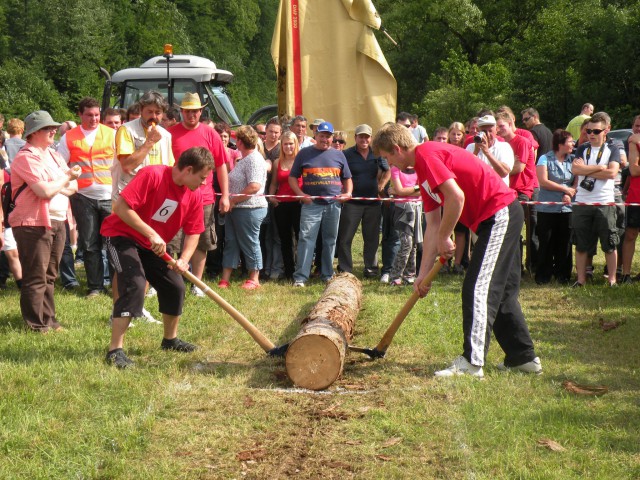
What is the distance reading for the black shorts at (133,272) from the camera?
727cm

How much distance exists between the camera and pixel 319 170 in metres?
11.8

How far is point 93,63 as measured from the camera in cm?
4644

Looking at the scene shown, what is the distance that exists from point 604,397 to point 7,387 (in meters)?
4.31

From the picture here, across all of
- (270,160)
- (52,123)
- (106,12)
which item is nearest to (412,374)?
(52,123)

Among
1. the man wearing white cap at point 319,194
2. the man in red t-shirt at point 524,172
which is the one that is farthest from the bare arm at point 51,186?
the man in red t-shirt at point 524,172

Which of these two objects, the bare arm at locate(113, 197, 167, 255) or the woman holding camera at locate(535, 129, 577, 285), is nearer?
the bare arm at locate(113, 197, 167, 255)

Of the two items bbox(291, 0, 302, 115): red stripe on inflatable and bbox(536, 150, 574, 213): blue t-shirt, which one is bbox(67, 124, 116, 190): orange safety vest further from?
bbox(536, 150, 574, 213): blue t-shirt

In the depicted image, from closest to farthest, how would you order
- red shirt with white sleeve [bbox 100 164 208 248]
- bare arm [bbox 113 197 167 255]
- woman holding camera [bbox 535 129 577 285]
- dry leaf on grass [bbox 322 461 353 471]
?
dry leaf on grass [bbox 322 461 353 471] < bare arm [bbox 113 197 167 255] < red shirt with white sleeve [bbox 100 164 208 248] < woman holding camera [bbox 535 129 577 285]

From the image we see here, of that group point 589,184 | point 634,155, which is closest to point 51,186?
point 589,184

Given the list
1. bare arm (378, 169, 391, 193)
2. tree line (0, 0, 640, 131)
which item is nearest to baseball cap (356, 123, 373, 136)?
bare arm (378, 169, 391, 193)

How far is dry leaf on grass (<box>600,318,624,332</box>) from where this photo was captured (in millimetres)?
9062

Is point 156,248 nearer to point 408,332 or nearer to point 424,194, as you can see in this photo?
point 424,194

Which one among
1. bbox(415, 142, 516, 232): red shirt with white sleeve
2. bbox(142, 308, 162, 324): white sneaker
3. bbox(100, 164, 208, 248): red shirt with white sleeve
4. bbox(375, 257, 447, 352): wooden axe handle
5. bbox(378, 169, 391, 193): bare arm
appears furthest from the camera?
bbox(378, 169, 391, 193): bare arm

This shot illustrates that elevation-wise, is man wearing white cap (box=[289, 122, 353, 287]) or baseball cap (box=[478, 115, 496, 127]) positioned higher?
baseball cap (box=[478, 115, 496, 127])
